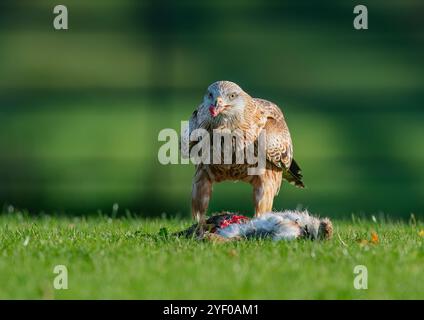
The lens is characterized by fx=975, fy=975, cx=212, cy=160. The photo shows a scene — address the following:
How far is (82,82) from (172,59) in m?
1.47

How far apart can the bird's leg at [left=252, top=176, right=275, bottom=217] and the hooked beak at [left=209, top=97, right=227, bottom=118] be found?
718 mm

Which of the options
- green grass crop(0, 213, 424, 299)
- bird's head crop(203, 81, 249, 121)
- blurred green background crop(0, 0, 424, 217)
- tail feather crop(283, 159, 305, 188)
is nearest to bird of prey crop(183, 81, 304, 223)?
bird's head crop(203, 81, 249, 121)

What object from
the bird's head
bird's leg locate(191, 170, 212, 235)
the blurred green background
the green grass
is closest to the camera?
the green grass

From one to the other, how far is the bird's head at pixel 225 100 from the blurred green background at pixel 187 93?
4407mm

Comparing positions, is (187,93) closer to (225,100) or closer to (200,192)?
(200,192)

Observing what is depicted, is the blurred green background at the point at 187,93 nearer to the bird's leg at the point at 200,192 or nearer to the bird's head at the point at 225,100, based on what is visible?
the bird's leg at the point at 200,192

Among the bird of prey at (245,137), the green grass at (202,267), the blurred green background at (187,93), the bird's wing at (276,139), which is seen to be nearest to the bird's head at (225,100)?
the bird of prey at (245,137)

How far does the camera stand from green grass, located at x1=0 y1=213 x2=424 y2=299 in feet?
16.1

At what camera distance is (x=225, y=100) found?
23.5 ft

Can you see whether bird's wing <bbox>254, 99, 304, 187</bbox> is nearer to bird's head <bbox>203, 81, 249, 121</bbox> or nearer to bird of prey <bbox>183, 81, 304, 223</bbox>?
bird of prey <bbox>183, 81, 304, 223</bbox>

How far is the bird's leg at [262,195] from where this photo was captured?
7461 millimetres

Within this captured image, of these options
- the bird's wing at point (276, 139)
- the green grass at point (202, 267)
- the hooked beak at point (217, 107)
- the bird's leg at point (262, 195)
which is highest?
the hooked beak at point (217, 107)

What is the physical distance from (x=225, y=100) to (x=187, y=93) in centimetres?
517

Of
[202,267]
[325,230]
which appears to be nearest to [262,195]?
[325,230]
